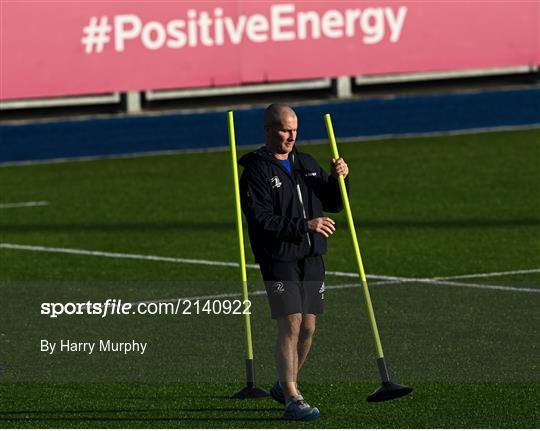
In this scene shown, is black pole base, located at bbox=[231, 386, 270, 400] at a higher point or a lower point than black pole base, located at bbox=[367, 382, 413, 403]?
higher

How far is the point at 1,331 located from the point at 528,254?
520 centimetres

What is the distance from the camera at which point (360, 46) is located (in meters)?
25.5

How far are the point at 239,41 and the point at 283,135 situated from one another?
15.7 metres

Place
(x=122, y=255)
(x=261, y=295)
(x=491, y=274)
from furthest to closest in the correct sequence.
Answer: (x=122, y=255) < (x=491, y=274) < (x=261, y=295)

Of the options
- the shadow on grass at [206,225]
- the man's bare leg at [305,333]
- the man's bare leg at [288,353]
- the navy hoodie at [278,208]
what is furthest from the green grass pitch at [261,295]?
the navy hoodie at [278,208]

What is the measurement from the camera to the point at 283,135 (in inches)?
360

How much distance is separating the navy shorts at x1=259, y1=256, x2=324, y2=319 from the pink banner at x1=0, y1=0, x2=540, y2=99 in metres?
14.8

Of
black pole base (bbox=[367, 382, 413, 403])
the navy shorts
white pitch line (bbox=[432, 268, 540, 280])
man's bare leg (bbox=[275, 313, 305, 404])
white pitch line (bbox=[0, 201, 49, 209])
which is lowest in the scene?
black pole base (bbox=[367, 382, 413, 403])

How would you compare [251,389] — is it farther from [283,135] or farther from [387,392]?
[283,135]

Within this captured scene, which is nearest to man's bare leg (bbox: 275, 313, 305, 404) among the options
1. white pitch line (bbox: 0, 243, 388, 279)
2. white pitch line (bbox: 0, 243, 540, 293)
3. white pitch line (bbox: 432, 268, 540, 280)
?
white pitch line (bbox: 0, 243, 540, 293)

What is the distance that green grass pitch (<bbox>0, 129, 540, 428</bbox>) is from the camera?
984 cm

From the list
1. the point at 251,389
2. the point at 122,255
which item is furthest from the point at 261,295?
the point at 251,389

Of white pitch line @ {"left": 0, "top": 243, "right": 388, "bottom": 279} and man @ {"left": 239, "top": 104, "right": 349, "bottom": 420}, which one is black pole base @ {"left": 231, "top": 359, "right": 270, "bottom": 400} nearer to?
man @ {"left": 239, "top": 104, "right": 349, "bottom": 420}

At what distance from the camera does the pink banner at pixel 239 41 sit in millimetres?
23859
